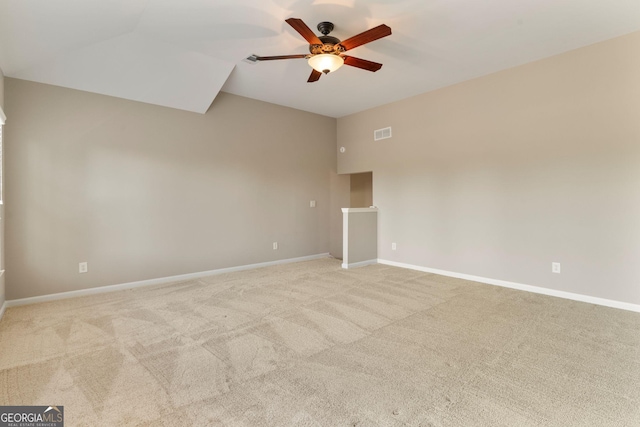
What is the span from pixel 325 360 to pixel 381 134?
432 centimetres

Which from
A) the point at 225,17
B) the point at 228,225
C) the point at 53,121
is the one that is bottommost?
the point at 228,225

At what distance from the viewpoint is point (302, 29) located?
2.50 m

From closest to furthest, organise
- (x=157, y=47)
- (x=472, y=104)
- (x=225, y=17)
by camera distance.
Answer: (x=225, y=17) → (x=157, y=47) → (x=472, y=104)

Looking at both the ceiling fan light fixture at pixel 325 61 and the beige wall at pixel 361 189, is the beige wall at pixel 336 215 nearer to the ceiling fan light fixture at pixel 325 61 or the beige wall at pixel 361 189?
the beige wall at pixel 361 189

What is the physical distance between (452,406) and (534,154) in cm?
337

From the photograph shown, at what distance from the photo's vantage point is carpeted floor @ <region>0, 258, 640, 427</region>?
5.42ft

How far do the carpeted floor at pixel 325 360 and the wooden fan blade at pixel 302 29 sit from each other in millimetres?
2519

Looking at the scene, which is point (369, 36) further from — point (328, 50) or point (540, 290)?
point (540, 290)

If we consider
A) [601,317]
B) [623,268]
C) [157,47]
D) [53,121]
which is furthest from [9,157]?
[623,268]

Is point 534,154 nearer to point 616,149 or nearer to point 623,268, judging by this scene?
point 616,149

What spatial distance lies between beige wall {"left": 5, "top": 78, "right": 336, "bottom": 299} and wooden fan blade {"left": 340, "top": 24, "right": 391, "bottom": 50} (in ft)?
9.27

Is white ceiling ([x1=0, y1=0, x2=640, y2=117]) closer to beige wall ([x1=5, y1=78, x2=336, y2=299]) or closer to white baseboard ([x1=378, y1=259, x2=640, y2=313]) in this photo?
beige wall ([x1=5, y1=78, x2=336, y2=299])

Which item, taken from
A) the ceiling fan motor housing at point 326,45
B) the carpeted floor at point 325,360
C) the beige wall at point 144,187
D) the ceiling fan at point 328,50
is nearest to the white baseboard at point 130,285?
the beige wall at point 144,187

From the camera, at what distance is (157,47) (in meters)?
3.42
